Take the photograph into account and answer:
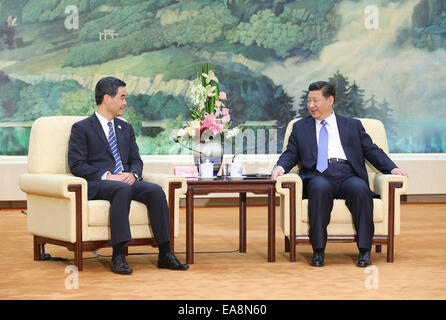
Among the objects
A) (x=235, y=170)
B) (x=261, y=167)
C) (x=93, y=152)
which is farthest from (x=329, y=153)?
(x=261, y=167)

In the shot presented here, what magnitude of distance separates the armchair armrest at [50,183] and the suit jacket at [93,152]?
0.12 m

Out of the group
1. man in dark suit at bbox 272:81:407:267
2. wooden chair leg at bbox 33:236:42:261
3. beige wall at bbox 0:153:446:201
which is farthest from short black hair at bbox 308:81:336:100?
beige wall at bbox 0:153:446:201

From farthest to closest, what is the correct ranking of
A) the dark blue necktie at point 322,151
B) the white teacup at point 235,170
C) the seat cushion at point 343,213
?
the white teacup at point 235,170 → the dark blue necktie at point 322,151 → the seat cushion at point 343,213

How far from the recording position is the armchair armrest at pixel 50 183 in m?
3.89

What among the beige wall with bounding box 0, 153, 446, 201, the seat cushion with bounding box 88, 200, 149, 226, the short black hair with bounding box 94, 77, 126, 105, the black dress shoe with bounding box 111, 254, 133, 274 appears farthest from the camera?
the beige wall with bounding box 0, 153, 446, 201

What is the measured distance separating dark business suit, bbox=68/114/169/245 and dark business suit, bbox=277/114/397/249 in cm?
89

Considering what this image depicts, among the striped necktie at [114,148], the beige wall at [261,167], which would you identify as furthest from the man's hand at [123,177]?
the beige wall at [261,167]

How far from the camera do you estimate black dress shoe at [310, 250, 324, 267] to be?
410 cm

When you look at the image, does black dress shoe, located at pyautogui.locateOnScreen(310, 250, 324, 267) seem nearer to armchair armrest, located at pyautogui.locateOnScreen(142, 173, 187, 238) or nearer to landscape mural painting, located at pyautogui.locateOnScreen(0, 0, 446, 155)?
armchair armrest, located at pyautogui.locateOnScreen(142, 173, 187, 238)

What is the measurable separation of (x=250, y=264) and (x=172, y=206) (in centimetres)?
58

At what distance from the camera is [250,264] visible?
4215 mm

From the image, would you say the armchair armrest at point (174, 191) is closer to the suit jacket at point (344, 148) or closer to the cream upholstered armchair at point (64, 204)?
the cream upholstered armchair at point (64, 204)

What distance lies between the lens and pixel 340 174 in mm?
4434

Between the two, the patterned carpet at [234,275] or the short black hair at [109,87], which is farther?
the short black hair at [109,87]
